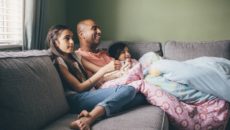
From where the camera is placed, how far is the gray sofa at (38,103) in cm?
137

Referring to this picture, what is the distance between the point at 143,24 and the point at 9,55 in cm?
195

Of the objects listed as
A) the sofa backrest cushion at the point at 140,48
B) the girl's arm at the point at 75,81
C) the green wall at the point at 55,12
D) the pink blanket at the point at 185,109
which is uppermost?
the green wall at the point at 55,12

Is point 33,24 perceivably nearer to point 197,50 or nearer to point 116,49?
point 116,49

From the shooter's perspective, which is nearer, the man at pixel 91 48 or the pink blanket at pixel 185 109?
the pink blanket at pixel 185 109

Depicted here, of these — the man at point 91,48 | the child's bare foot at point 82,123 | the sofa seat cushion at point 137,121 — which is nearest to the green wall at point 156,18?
the man at point 91,48

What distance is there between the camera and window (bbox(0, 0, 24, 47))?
230 centimetres

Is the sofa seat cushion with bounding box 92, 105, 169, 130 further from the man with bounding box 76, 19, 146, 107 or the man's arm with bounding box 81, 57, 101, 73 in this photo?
the man with bounding box 76, 19, 146, 107

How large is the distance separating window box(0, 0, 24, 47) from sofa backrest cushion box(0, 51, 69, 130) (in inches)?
23.0

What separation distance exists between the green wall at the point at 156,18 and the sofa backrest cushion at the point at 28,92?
5.15 feet

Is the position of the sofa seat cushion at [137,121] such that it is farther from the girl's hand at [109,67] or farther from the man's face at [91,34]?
the man's face at [91,34]

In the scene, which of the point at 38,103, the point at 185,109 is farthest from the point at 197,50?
the point at 38,103

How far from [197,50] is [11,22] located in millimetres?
1695

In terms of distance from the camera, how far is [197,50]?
2799 mm

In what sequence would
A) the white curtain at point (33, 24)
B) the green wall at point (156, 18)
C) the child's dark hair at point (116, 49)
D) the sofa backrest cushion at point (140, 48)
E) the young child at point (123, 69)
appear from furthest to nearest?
the green wall at point (156, 18), the sofa backrest cushion at point (140, 48), the child's dark hair at point (116, 49), the white curtain at point (33, 24), the young child at point (123, 69)
